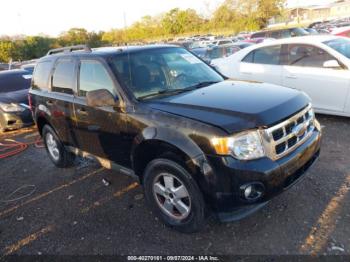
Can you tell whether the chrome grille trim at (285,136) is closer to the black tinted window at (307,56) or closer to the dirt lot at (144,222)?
the dirt lot at (144,222)

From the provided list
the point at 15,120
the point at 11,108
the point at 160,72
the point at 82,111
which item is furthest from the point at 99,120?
the point at 11,108

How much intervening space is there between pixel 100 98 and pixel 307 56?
4.53 meters

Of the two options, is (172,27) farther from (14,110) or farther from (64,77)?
(64,77)

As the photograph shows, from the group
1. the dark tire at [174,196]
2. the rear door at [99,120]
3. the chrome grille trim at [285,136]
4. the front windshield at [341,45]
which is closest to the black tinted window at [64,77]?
the rear door at [99,120]

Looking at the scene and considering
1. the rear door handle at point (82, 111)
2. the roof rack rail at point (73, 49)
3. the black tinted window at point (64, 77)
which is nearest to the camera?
the rear door handle at point (82, 111)

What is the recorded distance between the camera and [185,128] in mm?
2859

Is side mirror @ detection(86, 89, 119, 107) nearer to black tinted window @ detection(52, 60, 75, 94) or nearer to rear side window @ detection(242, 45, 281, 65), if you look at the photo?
black tinted window @ detection(52, 60, 75, 94)

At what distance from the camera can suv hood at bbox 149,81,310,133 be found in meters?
2.77

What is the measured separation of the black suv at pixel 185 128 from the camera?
107 inches

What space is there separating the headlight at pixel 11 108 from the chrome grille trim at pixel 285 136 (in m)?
7.14

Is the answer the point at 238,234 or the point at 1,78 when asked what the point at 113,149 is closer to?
the point at 238,234

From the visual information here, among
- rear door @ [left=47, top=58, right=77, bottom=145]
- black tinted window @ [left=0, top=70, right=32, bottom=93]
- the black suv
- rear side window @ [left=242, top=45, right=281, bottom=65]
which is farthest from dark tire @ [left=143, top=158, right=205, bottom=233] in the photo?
black tinted window @ [left=0, top=70, right=32, bottom=93]

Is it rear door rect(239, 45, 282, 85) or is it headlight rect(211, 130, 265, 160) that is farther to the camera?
rear door rect(239, 45, 282, 85)

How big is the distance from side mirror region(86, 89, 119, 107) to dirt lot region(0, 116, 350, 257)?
136 cm
